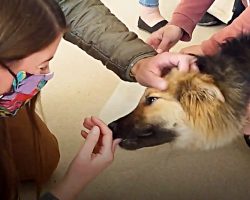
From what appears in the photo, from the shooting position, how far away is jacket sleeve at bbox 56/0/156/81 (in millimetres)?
1544

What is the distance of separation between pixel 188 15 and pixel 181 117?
0.59m

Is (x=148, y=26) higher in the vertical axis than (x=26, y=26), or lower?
lower

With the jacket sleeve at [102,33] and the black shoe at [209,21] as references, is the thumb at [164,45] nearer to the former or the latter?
the jacket sleeve at [102,33]

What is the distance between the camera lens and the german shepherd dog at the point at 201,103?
1.47 meters

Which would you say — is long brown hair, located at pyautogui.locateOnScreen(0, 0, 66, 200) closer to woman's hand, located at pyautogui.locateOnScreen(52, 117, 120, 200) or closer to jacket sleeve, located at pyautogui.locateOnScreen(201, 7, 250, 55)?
woman's hand, located at pyautogui.locateOnScreen(52, 117, 120, 200)

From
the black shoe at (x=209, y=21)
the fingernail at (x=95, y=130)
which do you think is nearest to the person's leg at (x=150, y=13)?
the black shoe at (x=209, y=21)

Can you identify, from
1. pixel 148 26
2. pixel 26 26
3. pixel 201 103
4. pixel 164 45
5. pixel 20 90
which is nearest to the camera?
pixel 26 26

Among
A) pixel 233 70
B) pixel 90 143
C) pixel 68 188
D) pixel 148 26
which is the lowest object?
pixel 148 26

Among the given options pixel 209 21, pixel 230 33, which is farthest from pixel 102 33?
pixel 209 21

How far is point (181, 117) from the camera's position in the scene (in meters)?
1.54

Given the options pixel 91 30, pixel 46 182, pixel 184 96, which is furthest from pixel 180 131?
pixel 46 182

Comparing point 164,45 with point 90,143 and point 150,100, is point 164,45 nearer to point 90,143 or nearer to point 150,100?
point 150,100

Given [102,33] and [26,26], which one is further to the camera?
[102,33]

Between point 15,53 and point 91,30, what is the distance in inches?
19.2
